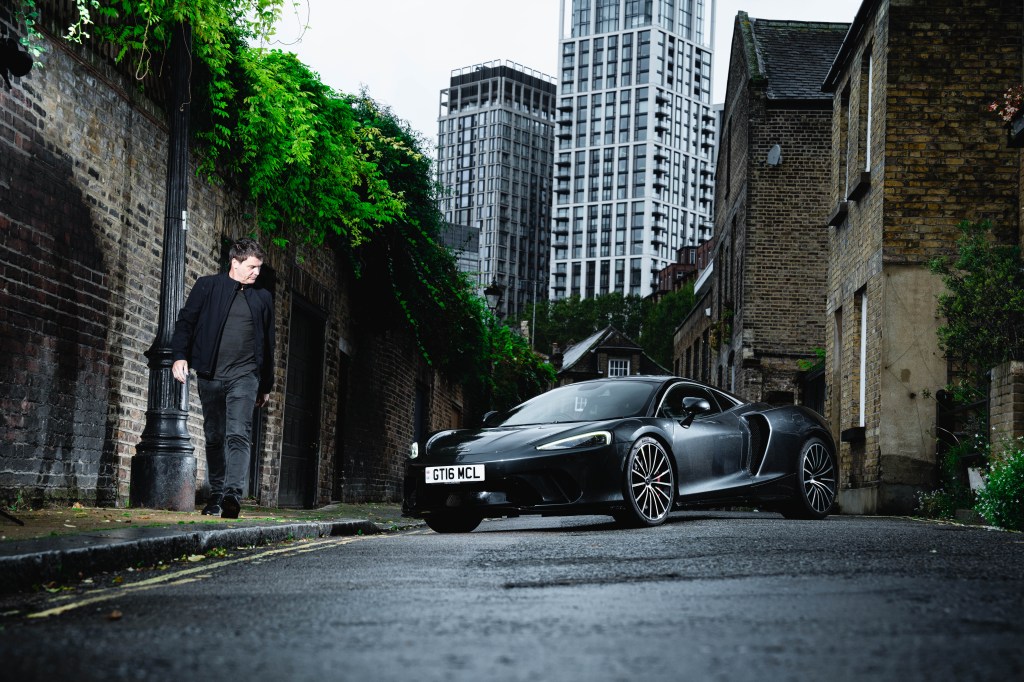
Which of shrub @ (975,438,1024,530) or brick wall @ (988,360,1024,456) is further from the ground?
brick wall @ (988,360,1024,456)

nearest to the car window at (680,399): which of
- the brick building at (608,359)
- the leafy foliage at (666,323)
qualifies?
the brick building at (608,359)

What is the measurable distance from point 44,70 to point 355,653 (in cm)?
672

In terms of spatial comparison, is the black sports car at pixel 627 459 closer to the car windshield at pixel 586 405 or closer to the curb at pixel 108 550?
the car windshield at pixel 586 405

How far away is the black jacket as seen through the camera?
862 cm

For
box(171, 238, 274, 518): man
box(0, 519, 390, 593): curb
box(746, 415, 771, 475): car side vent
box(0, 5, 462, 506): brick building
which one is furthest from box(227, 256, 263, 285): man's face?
box(746, 415, 771, 475): car side vent

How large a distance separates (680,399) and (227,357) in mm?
3859

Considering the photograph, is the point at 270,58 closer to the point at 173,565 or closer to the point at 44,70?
the point at 44,70

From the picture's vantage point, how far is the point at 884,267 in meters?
15.0

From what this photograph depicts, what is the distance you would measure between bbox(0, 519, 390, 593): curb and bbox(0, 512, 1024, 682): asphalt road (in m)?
0.19

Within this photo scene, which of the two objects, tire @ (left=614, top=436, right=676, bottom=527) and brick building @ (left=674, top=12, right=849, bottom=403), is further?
brick building @ (left=674, top=12, right=849, bottom=403)

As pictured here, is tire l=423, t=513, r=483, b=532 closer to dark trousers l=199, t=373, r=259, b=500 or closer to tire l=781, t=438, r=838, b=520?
dark trousers l=199, t=373, r=259, b=500

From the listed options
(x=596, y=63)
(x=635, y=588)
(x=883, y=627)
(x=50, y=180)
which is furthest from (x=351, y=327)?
(x=596, y=63)

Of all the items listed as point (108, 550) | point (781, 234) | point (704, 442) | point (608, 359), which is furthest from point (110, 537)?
point (608, 359)

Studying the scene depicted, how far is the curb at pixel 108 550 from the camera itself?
4.86 metres
